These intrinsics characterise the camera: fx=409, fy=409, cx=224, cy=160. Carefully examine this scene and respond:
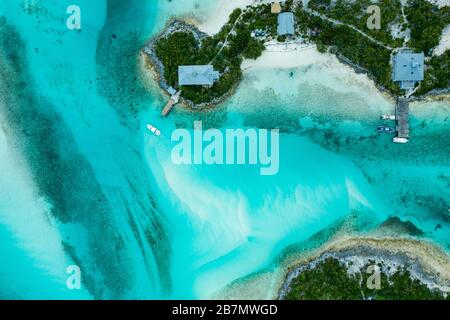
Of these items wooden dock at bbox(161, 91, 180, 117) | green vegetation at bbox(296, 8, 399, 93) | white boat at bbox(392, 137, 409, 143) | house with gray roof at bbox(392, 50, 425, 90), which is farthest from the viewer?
wooden dock at bbox(161, 91, 180, 117)

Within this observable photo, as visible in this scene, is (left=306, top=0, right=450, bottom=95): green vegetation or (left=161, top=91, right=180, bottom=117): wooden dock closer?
(left=306, top=0, right=450, bottom=95): green vegetation

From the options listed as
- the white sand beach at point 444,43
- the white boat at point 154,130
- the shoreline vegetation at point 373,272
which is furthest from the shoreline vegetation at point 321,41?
the shoreline vegetation at point 373,272

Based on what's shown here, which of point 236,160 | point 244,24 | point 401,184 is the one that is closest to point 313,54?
point 244,24

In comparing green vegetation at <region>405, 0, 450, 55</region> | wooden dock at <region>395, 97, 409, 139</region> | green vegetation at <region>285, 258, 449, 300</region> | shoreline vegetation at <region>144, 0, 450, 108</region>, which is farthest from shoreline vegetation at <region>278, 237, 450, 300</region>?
green vegetation at <region>405, 0, 450, 55</region>

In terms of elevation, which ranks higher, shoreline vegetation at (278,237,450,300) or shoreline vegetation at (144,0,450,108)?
shoreline vegetation at (144,0,450,108)

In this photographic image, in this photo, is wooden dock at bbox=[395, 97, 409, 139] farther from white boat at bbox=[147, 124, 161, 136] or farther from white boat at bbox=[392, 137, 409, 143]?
white boat at bbox=[147, 124, 161, 136]

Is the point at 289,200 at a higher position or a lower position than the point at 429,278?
higher

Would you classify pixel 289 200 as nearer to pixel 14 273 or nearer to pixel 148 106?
pixel 148 106
